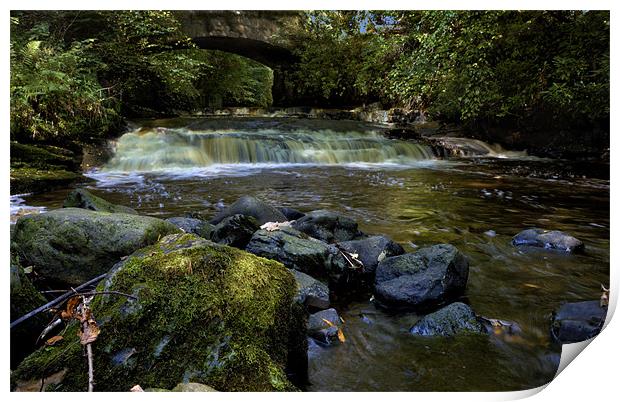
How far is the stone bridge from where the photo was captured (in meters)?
6.07

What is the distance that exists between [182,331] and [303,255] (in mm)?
1296

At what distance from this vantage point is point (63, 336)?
142 cm

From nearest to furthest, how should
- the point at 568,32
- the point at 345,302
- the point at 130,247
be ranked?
the point at 130,247
the point at 345,302
the point at 568,32

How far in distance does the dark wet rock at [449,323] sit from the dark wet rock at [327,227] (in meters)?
1.22

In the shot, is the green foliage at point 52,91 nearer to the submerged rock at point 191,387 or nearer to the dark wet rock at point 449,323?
the submerged rock at point 191,387

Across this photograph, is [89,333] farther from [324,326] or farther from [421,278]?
[421,278]

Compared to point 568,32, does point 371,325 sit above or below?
below

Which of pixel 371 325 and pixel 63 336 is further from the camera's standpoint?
pixel 371 325

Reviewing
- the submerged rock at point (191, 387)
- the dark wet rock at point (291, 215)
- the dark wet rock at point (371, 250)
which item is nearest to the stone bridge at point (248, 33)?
the dark wet rock at point (291, 215)

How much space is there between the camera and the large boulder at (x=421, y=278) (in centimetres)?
245
